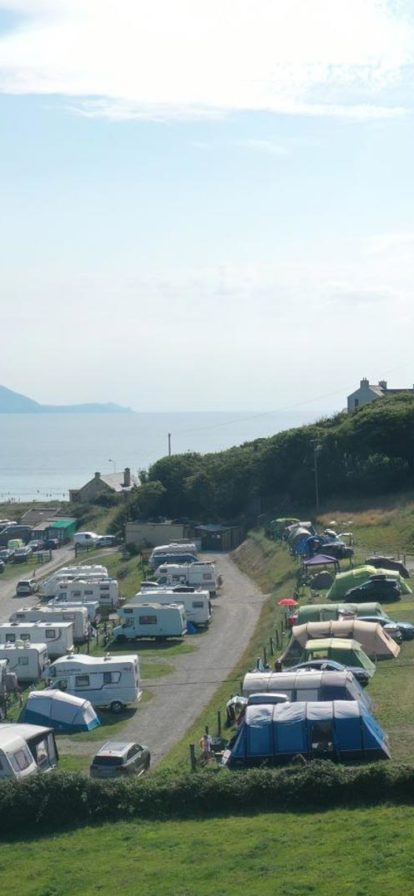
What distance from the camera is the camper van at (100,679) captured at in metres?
26.8

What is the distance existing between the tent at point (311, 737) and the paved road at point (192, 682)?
3.22 meters

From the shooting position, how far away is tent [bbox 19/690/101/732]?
79.8 ft

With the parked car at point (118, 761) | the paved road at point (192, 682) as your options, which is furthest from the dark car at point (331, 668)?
the parked car at point (118, 761)

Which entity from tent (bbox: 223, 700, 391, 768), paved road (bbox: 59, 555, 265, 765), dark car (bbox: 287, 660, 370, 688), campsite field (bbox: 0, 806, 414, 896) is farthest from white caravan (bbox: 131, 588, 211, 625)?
campsite field (bbox: 0, 806, 414, 896)

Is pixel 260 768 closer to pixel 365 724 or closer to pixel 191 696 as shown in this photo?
pixel 365 724

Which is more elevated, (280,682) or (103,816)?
(280,682)

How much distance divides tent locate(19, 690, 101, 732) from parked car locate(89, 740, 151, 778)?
4.15 m

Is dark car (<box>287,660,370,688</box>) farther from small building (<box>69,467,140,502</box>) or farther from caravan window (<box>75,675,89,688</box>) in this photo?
small building (<box>69,467,140,502</box>)

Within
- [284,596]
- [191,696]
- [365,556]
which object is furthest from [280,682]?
[365,556]

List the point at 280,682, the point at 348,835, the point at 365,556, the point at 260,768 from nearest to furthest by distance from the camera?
the point at 348,835 → the point at 260,768 → the point at 280,682 → the point at 365,556

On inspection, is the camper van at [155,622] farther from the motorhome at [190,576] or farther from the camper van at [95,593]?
the motorhome at [190,576]

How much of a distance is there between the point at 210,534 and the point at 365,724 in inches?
1615

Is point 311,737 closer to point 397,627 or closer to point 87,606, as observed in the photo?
point 397,627

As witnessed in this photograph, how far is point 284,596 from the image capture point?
40.3 metres
